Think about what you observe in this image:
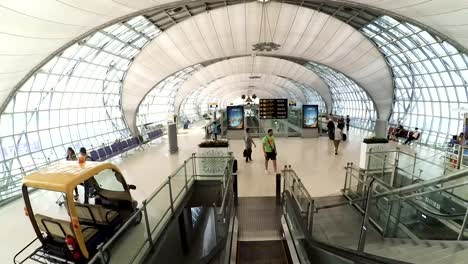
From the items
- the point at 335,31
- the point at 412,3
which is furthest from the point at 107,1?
the point at 335,31

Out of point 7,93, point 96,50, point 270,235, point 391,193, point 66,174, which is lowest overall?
point 270,235

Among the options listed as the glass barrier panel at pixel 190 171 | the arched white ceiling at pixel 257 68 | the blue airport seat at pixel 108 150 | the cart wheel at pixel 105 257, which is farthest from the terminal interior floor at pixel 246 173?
the arched white ceiling at pixel 257 68

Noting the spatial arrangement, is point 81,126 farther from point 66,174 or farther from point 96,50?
point 66,174

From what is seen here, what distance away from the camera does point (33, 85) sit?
1551cm

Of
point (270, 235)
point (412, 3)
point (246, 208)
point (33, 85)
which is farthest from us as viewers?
point (33, 85)

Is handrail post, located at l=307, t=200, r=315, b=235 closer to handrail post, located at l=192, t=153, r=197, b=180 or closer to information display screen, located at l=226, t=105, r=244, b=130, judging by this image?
handrail post, located at l=192, t=153, r=197, b=180

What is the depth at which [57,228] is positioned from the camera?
396 centimetres

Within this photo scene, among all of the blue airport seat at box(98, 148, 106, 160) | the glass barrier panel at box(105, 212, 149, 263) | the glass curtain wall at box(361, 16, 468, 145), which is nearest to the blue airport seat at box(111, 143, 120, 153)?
the blue airport seat at box(98, 148, 106, 160)

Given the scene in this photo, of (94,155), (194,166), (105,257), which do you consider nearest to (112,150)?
(94,155)

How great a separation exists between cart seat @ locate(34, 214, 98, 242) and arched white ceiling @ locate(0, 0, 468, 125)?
22.1 ft

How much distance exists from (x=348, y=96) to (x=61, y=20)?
140ft

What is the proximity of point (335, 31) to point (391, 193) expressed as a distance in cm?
1863

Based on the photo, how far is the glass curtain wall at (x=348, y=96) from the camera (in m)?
34.8

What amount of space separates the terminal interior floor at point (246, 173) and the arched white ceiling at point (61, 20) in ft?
18.8
